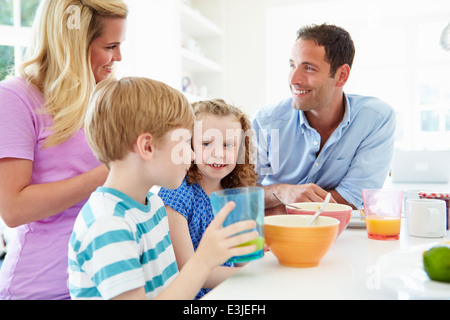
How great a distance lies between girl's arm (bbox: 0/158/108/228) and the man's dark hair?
1446mm

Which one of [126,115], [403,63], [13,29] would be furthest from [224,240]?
[403,63]

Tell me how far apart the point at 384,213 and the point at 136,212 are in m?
0.66

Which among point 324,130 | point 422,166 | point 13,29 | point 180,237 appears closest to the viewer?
point 180,237

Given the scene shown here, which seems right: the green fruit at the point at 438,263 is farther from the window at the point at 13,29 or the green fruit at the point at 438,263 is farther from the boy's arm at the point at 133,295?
the window at the point at 13,29

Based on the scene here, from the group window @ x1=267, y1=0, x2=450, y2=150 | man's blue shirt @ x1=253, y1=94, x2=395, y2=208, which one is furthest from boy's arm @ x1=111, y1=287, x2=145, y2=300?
window @ x1=267, y1=0, x2=450, y2=150

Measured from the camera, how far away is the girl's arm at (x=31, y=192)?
0.96 m

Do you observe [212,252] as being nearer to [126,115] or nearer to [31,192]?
[126,115]

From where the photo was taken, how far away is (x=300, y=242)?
760 millimetres

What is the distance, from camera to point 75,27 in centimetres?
107

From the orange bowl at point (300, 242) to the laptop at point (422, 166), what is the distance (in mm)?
2736

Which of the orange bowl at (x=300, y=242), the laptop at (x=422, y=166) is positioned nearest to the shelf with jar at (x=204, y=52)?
the laptop at (x=422, y=166)

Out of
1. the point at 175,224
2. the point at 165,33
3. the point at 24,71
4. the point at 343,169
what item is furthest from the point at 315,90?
the point at 165,33

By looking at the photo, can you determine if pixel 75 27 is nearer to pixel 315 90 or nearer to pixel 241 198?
pixel 241 198

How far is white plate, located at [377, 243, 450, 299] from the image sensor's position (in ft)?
1.99
